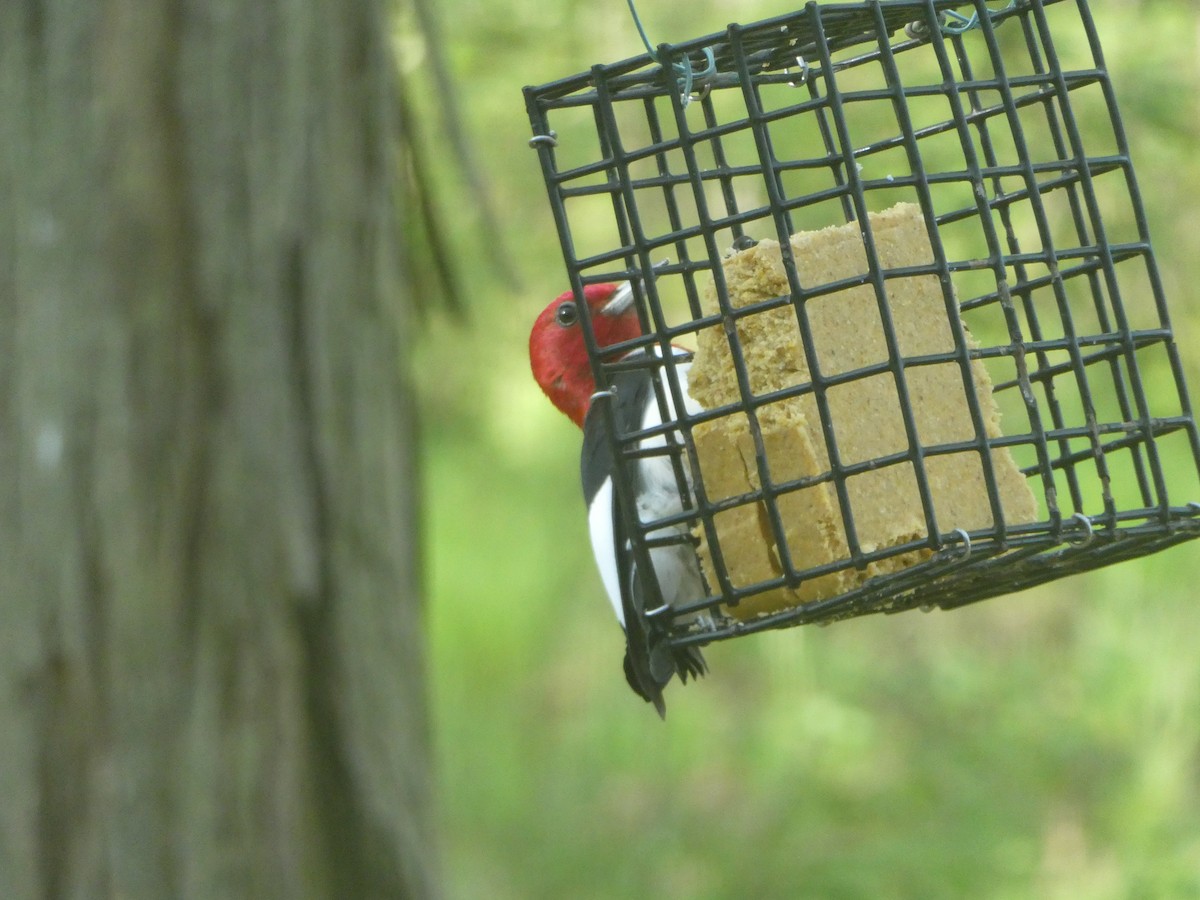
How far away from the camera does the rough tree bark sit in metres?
3.11

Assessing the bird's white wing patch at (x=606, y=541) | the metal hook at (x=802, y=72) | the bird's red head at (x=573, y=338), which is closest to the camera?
the metal hook at (x=802, y=72)

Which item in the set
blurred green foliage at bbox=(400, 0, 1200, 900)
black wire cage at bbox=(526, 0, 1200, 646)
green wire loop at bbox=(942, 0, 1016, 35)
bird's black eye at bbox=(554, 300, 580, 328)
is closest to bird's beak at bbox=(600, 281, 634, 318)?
bird's black eye at bbox=(554, 300, 580, 328)

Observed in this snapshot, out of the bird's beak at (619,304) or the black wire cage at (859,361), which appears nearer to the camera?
the black wire cage at (859,361)

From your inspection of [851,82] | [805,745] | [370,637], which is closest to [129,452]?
[370,637]

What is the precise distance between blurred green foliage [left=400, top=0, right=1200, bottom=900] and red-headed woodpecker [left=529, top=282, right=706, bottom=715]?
1.18m

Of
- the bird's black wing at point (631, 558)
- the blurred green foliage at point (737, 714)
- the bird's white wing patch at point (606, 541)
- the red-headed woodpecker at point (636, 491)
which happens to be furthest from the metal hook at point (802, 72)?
the blurred green foliage at point (737, 714)

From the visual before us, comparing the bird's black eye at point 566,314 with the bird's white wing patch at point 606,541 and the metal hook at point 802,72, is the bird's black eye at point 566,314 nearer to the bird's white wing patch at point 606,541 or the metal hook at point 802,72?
the bird's white wing patch at point 606,541

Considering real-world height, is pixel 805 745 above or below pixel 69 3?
below

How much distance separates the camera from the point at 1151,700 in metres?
5.08

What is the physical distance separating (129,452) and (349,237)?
0.77 metres

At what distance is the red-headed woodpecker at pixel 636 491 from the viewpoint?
2828 mm

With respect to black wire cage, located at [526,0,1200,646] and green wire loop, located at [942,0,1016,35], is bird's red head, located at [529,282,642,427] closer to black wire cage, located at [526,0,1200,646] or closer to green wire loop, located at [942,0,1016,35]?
black wire cage, located at [526,0,1200,646]

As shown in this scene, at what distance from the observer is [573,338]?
3334mm

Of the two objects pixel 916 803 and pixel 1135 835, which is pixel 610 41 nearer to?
pixel 916 803
